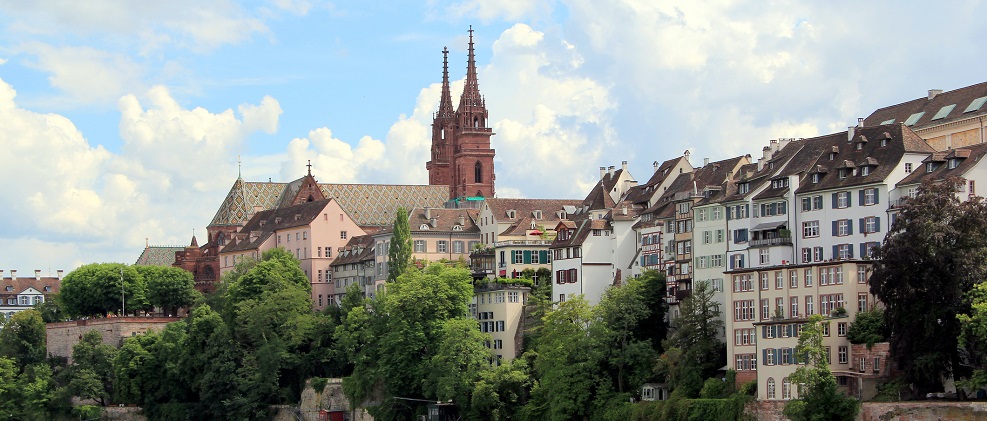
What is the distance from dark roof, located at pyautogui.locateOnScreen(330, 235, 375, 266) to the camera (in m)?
156

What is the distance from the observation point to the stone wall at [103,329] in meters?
165

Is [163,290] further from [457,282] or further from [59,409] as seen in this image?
[457,282]

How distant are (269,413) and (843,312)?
59.6m

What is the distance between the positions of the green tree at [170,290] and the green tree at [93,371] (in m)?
11.5

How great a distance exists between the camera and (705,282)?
106625mm

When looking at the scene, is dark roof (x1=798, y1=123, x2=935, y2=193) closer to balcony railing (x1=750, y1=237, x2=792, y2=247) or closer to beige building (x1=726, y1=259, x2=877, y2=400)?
balcony railing (x1=750, y1=237, x2=792, y2=247)

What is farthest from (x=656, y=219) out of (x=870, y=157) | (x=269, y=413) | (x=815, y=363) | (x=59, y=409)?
(x=59, y=409)

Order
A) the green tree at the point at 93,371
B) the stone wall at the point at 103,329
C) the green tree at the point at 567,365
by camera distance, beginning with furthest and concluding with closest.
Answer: the stone wall at the point at 103,329, the green tree at the point at 93,371, the green tree at the point at 567,365

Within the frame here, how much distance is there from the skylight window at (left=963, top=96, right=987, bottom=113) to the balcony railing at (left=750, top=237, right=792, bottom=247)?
15476 mm

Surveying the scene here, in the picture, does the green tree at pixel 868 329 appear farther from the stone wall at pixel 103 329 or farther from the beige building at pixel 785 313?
the stone wall at pixel 103 329

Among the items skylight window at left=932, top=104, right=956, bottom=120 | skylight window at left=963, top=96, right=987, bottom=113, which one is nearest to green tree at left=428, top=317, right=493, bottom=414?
skylight window at left=932, top=104, right=956, bottom=120

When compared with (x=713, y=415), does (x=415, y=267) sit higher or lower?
higher

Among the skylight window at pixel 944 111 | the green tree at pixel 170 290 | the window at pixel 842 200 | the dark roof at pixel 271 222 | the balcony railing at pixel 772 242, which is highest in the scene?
the skylight window at pixel 944 111

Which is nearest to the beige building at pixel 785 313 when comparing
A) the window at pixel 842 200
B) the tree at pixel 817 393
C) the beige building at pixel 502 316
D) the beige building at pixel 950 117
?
the tree at pixel 817 393
